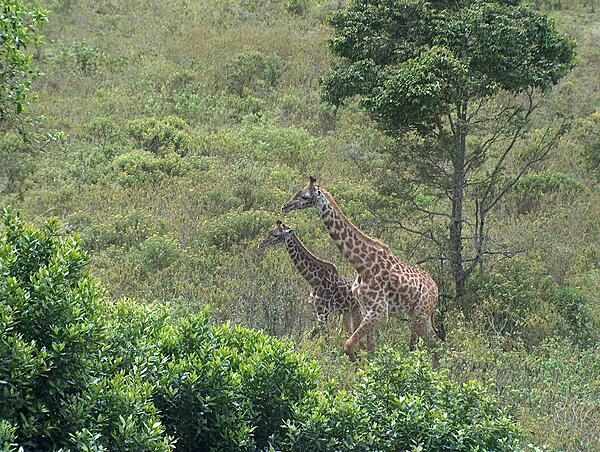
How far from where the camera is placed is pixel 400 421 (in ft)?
19.1

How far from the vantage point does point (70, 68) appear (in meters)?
20.9

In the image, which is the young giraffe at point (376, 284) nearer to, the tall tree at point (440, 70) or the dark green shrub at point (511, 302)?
the dark green shrub at point (511, 302)

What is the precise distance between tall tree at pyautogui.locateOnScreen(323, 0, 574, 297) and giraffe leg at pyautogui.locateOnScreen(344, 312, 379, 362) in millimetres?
2376

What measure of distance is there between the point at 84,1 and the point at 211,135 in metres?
10.2

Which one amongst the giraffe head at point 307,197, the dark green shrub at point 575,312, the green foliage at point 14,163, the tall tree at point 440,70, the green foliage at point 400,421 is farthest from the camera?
the green foliage at point 14,163

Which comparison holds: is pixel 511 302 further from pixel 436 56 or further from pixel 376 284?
pixel 436 56

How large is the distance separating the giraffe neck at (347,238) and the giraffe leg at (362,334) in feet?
2.02

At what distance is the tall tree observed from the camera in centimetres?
1073

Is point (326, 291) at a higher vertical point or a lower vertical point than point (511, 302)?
higher

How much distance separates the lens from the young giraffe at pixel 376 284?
966 centimetres

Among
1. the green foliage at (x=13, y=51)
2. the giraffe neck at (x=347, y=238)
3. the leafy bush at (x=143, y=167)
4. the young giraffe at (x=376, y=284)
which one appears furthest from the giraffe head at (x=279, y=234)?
the leafy bush at (x=143, y=167)

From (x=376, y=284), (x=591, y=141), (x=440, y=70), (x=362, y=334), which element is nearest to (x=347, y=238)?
(x=376, y=284)

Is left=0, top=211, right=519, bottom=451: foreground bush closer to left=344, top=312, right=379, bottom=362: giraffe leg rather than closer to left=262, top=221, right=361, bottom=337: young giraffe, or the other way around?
left=344, top=312, right=379, bottom=362: giraffe leg

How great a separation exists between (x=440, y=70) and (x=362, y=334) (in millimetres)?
3655
